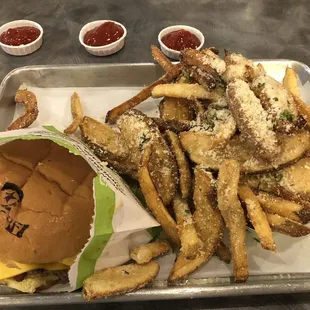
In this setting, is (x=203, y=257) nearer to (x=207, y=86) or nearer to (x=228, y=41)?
(x=207, y=86)

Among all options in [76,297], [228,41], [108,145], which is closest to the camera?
[76,297]

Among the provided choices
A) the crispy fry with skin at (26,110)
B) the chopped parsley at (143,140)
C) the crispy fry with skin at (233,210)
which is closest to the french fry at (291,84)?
the crispy fry with skin at (233,210)

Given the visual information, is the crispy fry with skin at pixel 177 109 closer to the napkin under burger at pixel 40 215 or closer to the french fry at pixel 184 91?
the french fry at pixel 184 91

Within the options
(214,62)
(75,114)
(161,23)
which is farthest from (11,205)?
(161,23)

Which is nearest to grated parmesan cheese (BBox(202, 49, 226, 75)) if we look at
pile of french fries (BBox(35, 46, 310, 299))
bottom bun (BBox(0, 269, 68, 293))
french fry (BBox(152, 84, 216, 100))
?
pile of french fries (BBox(35, 46, 310, 299))

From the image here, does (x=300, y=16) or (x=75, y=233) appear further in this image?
(x=300, y=16)

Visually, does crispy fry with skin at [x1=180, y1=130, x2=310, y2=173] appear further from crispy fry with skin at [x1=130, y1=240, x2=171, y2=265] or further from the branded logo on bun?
the branded logo on bun

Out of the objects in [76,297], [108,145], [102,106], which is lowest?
[76,297]

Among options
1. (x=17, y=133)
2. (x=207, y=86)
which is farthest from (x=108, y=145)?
(x=207, y=86)
